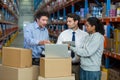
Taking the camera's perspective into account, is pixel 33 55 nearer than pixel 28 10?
Yes

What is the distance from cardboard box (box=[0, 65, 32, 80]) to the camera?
402cm

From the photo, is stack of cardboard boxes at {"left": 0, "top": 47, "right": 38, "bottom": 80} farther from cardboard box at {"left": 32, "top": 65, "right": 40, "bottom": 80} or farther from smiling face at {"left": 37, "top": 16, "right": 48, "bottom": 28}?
smiling face at {"left": 37, "top": 16, "right": 48, "bottom": 28}

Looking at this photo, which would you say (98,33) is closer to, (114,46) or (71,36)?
(71,36)

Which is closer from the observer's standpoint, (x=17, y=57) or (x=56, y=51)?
(x=56, y=51)

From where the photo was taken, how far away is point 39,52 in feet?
15.0

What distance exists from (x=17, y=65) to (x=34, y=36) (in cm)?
64

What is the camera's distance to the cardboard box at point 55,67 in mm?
3678

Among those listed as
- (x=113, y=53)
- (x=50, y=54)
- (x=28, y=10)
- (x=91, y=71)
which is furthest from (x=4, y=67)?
(x=28, y=10)

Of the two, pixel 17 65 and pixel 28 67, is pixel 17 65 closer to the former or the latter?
pixel 17 65

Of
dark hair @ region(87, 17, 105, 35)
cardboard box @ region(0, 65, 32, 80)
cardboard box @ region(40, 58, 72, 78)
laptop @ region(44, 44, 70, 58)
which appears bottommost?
cardboard box @ region(0, 65, 32, 80)

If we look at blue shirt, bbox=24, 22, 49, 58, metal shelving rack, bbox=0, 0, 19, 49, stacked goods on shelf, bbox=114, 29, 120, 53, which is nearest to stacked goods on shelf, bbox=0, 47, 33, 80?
blue shirt, bbox=24, 22, 49, 58

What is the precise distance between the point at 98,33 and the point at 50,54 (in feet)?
2.35

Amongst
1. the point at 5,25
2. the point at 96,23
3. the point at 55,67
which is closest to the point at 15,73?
the point at 55,67

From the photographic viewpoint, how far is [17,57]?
4.05 metres
